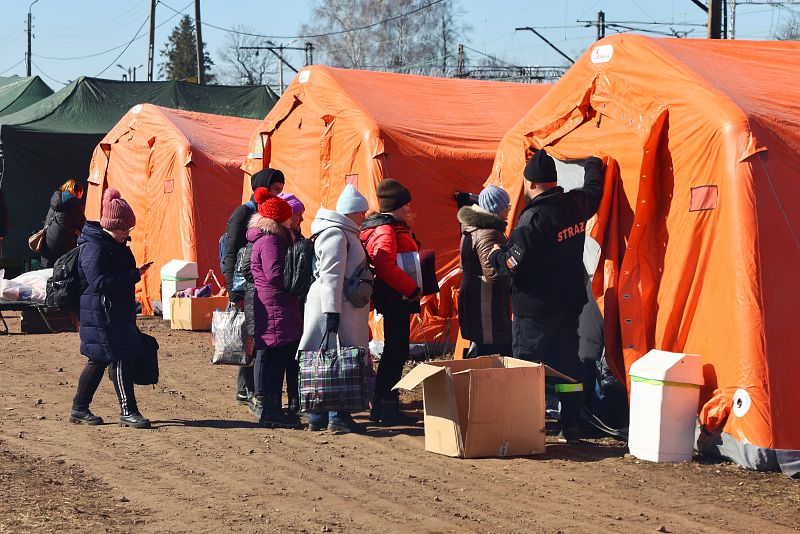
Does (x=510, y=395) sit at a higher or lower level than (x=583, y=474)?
higher

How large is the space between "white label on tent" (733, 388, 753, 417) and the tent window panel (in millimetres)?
1135

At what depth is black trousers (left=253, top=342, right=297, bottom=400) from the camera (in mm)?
7797

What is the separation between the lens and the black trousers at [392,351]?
25.8ft

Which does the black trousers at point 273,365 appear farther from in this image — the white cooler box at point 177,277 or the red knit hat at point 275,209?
the white cooler box at point 177,277

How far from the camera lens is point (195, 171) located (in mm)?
15148

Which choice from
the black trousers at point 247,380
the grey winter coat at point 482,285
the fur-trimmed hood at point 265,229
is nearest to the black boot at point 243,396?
the black trousers at point 247,380

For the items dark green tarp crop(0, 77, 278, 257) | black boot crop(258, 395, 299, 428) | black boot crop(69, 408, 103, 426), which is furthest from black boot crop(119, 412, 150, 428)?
dark green tarp crop(0, 77, 278, 257)

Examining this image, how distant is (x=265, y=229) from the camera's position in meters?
7.72

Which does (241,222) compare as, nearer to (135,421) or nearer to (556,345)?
(135,421)

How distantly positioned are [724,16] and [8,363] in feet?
37.0

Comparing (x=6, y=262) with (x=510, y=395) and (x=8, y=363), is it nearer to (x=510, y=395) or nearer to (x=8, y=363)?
(x=8, y=363)

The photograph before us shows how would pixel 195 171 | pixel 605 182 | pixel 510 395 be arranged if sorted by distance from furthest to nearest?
pixel 195 171, pixel 605 182, pixel 510 395

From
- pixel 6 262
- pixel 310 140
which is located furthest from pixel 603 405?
pixel 6 262

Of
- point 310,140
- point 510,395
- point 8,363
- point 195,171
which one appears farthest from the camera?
point 195,171
